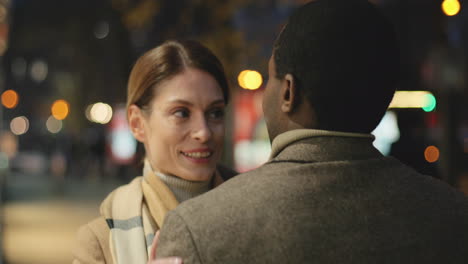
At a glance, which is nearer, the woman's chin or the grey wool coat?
the grey wool coat

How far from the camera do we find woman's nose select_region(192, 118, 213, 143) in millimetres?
2816

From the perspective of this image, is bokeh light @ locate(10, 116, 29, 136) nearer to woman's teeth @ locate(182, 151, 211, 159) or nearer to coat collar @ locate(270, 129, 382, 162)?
woman's teeth @ locate(182, 151, 211, 159)

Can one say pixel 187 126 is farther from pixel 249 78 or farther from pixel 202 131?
pixel 249 78

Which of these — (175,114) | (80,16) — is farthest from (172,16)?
(80,16)

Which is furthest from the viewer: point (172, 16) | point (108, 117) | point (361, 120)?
point (108, 117)

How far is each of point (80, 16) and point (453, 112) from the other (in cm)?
1187

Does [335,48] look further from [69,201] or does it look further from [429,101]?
[69,201]

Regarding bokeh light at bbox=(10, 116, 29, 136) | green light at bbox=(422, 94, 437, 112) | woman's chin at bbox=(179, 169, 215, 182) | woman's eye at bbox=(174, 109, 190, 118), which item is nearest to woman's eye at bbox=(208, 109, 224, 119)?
woman's eye at bbox=(174, 109, 190, 118)

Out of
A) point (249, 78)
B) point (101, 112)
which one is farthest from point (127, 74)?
point (101, 112)

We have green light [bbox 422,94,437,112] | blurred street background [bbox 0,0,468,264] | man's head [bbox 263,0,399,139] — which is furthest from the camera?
green light [bbox 422,94,437,112]

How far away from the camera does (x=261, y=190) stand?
5.63 feet

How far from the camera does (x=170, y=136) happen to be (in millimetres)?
2846

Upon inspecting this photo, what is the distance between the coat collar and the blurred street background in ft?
7.10

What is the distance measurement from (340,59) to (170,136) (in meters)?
1.21
